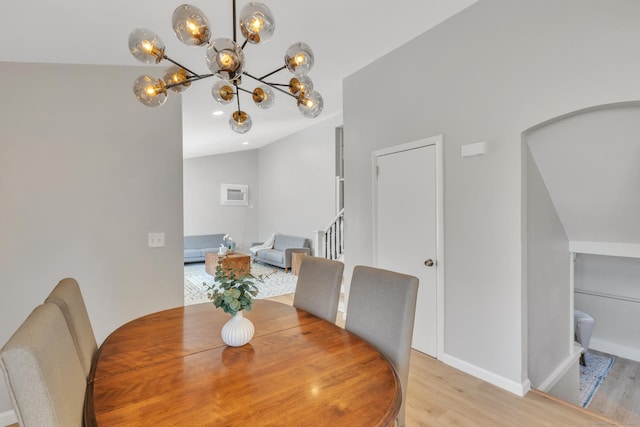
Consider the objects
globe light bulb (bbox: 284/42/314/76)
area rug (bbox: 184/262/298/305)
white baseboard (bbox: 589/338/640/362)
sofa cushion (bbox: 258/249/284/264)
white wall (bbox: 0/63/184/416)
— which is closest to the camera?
globe light bulb (bbox: 284/42/314/76)

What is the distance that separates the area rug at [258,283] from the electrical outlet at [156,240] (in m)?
2.01

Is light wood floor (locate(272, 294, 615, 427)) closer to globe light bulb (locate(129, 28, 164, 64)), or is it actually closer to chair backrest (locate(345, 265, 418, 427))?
chair backrest (locate(345, 265, 418, 427))

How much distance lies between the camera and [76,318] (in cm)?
135

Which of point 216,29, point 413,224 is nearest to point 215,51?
point 216,29

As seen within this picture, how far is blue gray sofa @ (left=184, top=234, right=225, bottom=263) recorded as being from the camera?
7.44m

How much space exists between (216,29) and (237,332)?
87.7 inches

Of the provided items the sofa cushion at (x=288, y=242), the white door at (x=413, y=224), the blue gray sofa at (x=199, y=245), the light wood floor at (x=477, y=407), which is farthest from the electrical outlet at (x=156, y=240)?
the blue gray sofa at (x=199, y=245)

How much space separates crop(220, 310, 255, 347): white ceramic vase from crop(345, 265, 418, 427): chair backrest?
56 cm

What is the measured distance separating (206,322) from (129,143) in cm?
172

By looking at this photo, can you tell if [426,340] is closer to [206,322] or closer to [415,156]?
[415,156]

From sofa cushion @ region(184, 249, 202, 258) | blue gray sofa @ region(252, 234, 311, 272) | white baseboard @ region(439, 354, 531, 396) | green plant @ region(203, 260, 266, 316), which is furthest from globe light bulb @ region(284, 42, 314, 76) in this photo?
sofa cushion @ region(184, 249, 202, 258)

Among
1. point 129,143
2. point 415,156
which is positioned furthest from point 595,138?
point 129,143

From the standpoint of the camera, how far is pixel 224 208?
27.7ft

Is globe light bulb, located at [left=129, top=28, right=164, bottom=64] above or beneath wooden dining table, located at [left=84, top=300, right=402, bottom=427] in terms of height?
above
